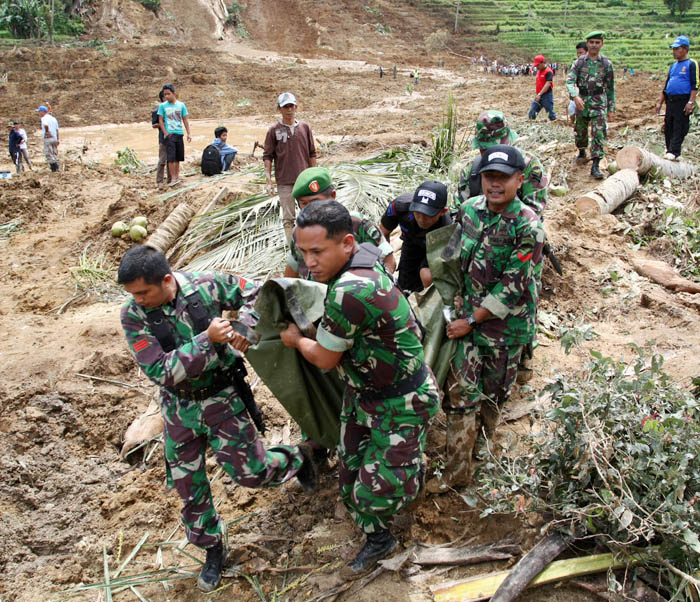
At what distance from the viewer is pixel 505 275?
2.96 meters

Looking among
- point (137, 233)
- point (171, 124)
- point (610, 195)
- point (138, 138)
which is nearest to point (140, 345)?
point (137, 233)

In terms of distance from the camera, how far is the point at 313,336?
2.49 meters

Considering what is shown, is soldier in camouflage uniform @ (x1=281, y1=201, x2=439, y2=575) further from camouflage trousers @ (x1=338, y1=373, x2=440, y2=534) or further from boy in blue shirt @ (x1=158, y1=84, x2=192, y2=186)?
boy in blue shirt @ (x1=158, y1=84, x2=192, y2=186)

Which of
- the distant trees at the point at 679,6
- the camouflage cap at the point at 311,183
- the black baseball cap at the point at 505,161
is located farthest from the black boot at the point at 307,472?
the distant trees at the point at 679,6

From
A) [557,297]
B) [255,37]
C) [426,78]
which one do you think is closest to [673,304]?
[557,297]

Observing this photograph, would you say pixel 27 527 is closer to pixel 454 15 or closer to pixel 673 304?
pixel 673 304

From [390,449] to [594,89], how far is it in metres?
6.29

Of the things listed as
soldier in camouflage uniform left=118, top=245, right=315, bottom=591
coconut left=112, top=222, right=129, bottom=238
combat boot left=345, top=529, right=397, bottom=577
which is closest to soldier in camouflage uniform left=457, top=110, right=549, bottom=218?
soldier in camouflage uniform left=118, top=245, right=315, bottom=591

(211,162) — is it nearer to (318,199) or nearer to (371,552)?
Result: (318,199)

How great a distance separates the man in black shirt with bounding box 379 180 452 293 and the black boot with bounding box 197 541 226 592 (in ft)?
5.97

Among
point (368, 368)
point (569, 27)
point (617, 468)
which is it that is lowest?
point (617, 468)

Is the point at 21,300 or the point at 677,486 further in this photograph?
the point at 21,300

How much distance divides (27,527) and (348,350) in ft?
8.05

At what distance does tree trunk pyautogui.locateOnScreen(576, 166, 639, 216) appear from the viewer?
6.53 meters
